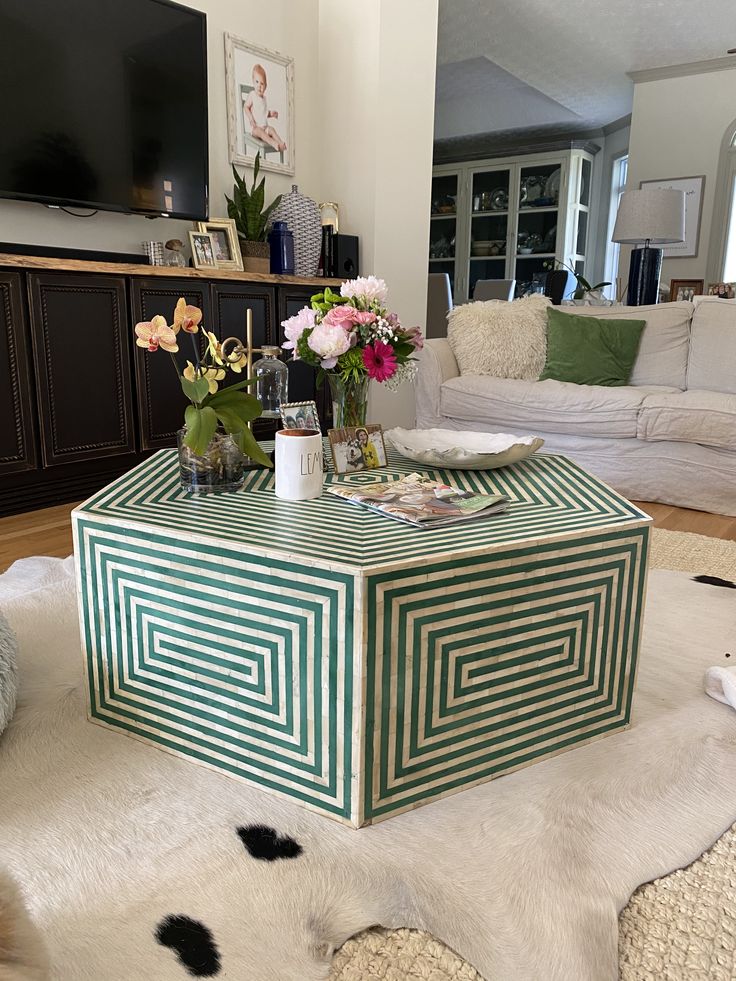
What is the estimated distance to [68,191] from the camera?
297cm

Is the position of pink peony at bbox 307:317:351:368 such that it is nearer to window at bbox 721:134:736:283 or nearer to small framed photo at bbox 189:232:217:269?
small framed photo at bbox 189:232:217:269

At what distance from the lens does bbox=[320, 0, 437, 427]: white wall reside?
13.3 ft

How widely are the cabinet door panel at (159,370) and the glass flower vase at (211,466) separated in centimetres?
180

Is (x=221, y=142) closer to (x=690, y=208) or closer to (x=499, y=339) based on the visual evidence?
(x=499, y=339)

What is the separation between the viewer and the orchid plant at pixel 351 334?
59.1 inches

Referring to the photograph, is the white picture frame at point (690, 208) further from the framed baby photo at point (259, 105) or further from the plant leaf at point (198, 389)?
the plant leaf at point (198, 389)

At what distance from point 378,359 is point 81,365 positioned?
1.76 metres

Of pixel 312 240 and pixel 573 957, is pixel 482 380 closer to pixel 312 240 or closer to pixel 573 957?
pixel 312 240

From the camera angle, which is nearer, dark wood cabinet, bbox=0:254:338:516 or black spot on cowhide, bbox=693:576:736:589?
black spot on cowhide, bbox=693:576:736:589

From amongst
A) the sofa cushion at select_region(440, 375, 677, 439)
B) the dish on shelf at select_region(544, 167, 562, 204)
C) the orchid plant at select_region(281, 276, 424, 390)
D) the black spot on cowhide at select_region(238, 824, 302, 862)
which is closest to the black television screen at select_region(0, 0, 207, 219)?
the sofa cushion at select_region(440, 375, 677, 439)

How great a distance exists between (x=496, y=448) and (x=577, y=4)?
477 centimetres

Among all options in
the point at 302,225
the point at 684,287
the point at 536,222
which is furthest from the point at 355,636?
the point at 536,222

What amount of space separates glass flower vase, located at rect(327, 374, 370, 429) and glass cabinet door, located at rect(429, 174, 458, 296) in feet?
23.8

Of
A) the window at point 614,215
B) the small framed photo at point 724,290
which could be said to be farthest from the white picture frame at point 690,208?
the window at point 614,215
